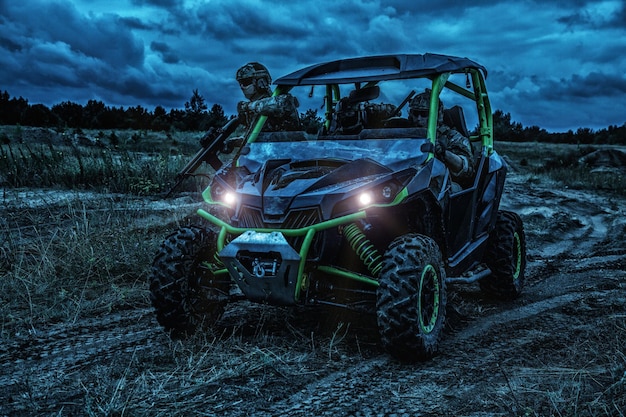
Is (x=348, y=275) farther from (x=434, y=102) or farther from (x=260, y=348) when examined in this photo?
(x=434, y=102)

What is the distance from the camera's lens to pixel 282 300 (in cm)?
425

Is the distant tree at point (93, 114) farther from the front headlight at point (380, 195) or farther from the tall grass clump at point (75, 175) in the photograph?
the front headlight at point (380, 195)

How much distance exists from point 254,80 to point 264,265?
4305mm

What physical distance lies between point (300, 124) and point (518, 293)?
2802 millimetres

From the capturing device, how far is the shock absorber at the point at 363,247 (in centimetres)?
442

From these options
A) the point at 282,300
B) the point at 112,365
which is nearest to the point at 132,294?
the point at 112,365

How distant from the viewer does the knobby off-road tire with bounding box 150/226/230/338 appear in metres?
4.59

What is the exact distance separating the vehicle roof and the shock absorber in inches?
56.0

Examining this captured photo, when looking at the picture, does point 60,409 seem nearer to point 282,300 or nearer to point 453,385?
point 282,300

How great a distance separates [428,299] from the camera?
14.4 ft

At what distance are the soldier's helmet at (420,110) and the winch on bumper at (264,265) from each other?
2.00m

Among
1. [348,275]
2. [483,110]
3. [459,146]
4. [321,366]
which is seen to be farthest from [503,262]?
[321,366]

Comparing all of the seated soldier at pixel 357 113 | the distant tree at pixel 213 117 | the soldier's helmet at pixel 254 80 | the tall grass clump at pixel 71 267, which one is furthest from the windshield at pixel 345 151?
the distant tree at pixel 213 117

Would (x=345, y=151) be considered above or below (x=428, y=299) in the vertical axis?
above
